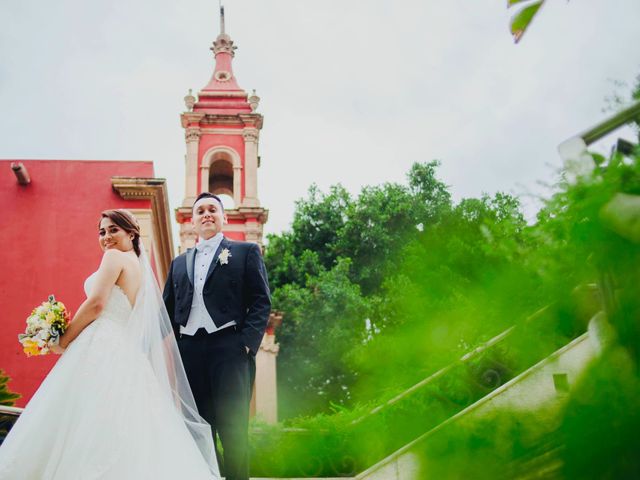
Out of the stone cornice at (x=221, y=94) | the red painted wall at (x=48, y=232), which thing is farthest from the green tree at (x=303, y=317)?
the red painted wall at (x=48, y=232)

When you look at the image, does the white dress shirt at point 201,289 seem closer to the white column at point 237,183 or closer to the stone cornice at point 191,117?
the white column at point 237,183

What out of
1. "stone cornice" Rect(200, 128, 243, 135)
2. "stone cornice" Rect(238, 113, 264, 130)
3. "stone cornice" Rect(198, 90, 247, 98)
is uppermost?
"stone cornice" Rect(198, 90, 247, 98)

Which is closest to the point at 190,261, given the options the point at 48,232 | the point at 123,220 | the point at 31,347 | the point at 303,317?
the point at 123,220

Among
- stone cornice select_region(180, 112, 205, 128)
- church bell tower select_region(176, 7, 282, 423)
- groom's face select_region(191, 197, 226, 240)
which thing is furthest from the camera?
stone cornice select_region(180, 112, 205, 128)

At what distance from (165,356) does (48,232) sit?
8.45m

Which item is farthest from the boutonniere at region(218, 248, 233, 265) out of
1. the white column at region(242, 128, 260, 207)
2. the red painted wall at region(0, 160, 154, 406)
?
the white column at region(242, 128, 260, 207)

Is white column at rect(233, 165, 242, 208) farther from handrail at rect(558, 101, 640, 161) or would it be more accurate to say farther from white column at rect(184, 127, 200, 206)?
handrail at rect(558, 101, 640, 161)

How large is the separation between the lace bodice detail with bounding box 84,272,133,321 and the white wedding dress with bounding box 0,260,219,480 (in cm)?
8

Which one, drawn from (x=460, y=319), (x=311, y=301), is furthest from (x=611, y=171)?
(x=311, y=301)

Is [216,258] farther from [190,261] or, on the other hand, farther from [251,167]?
[251,167]

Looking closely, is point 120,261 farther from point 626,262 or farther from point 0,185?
point 0,185

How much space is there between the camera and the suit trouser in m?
3.42

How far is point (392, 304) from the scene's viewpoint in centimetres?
54

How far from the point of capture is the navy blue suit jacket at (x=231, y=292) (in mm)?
3650
